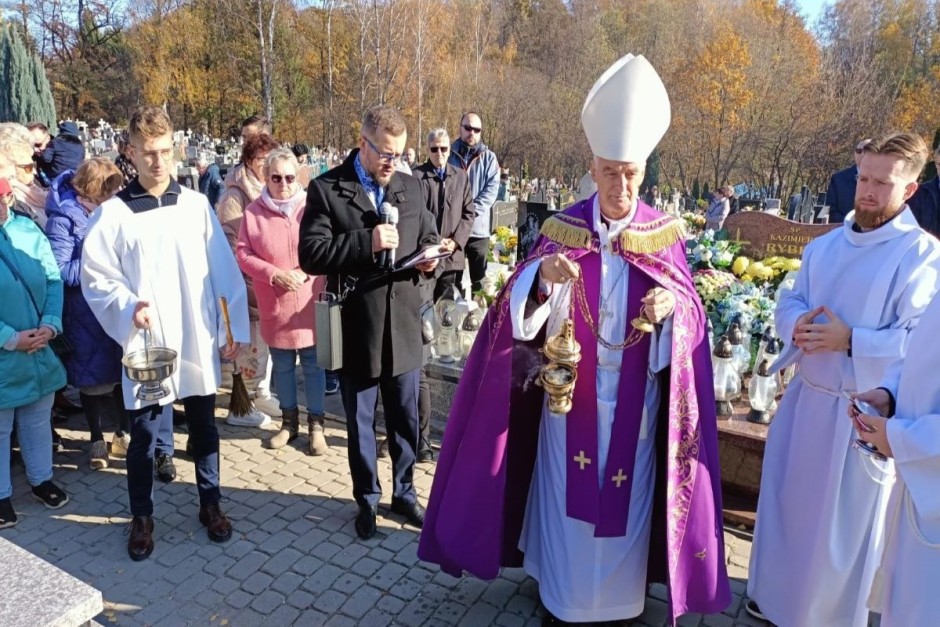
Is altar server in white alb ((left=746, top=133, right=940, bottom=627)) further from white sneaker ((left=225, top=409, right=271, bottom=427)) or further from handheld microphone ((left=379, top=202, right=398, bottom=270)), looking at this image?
white sneaker ((left=225, top=409, right=271, bottom=427))

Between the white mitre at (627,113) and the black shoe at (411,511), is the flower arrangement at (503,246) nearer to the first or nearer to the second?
the black shoe at (411,511)

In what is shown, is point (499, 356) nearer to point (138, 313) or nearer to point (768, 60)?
point (138, 313)

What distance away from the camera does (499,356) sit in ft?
9.61

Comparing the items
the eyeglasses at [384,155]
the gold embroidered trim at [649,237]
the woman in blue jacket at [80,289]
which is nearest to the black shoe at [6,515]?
the woman in blue jacket at [80,289]

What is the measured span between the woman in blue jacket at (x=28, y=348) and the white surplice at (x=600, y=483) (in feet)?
9.57

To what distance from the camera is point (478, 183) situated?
283 inches

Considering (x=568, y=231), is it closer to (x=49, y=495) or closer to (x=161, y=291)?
(x=161, y=291)

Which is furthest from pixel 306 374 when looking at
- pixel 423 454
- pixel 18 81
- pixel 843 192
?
pixel 18 81

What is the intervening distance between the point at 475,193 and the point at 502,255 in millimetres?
2282

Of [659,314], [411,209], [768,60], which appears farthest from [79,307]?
[768,60]

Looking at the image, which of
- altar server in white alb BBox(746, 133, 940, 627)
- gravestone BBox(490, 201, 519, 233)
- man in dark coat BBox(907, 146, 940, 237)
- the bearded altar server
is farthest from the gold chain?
gravestone BBox(490, 201, 519, 233)

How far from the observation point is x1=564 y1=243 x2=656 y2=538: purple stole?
9.20 ft

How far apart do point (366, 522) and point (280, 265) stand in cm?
187

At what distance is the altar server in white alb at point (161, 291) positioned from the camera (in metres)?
3.33
